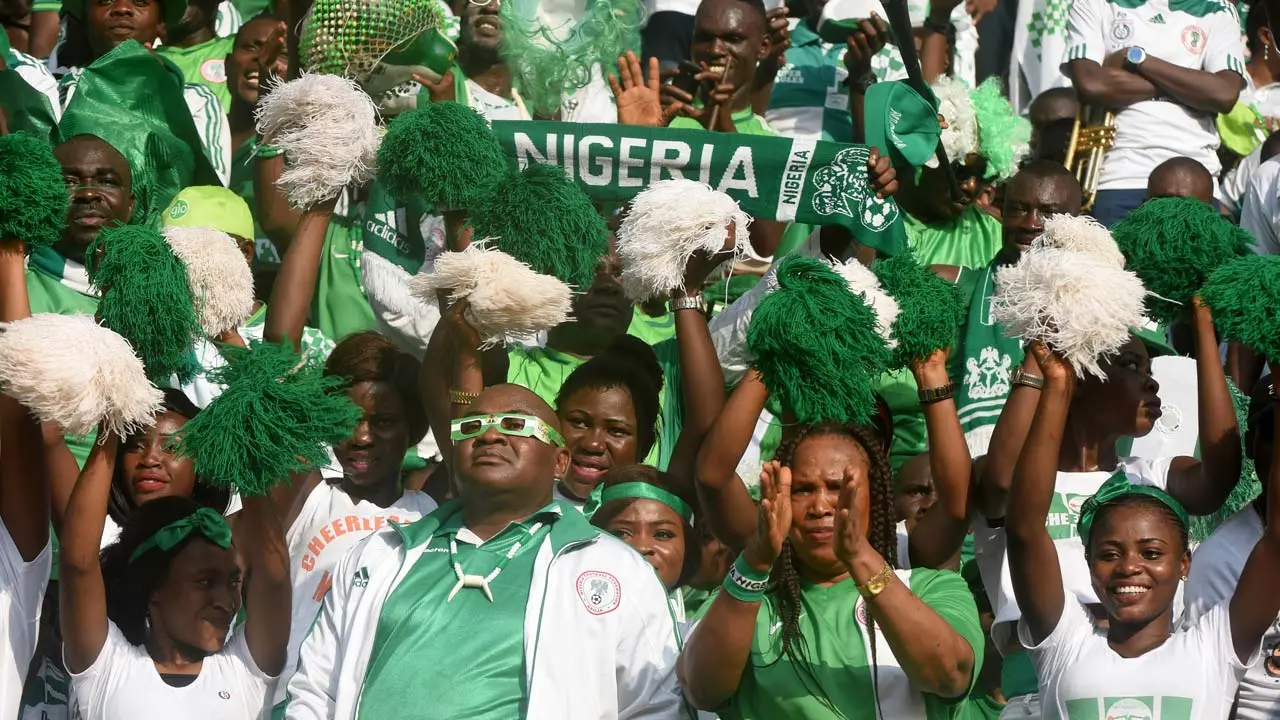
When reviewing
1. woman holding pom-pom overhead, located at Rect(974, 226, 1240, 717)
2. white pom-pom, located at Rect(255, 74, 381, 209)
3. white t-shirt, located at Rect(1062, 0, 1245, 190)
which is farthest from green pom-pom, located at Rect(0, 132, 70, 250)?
white t-shirt, located at Rect(1062, 0, 1245, 190)

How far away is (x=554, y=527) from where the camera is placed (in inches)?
214

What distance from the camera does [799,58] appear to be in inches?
355

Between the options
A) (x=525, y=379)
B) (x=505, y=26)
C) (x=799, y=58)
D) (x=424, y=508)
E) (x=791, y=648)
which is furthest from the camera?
(x=799, y=58)

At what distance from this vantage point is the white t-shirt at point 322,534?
6.00 m

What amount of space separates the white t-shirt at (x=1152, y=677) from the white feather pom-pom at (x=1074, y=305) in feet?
2.45

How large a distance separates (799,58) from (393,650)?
4.65 meters

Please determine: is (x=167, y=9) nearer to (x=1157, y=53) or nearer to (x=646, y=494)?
(x=646, y=494)

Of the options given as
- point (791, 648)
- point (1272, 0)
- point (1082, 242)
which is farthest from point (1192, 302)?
point (1272, 0)

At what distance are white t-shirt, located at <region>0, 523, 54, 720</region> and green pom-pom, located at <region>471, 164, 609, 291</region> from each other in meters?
1.61

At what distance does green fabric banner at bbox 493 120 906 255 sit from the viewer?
22.4ft

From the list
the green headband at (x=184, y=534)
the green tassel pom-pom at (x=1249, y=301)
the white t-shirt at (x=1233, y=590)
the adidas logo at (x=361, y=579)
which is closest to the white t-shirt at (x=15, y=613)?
the green headband at (x=184, y=534)

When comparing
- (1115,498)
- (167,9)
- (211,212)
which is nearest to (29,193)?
(211,212)

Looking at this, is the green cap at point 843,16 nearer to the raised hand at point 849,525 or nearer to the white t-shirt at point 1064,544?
the white t-shirt at point 1064,544

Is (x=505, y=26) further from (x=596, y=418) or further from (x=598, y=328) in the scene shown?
(x=596, y=418)
